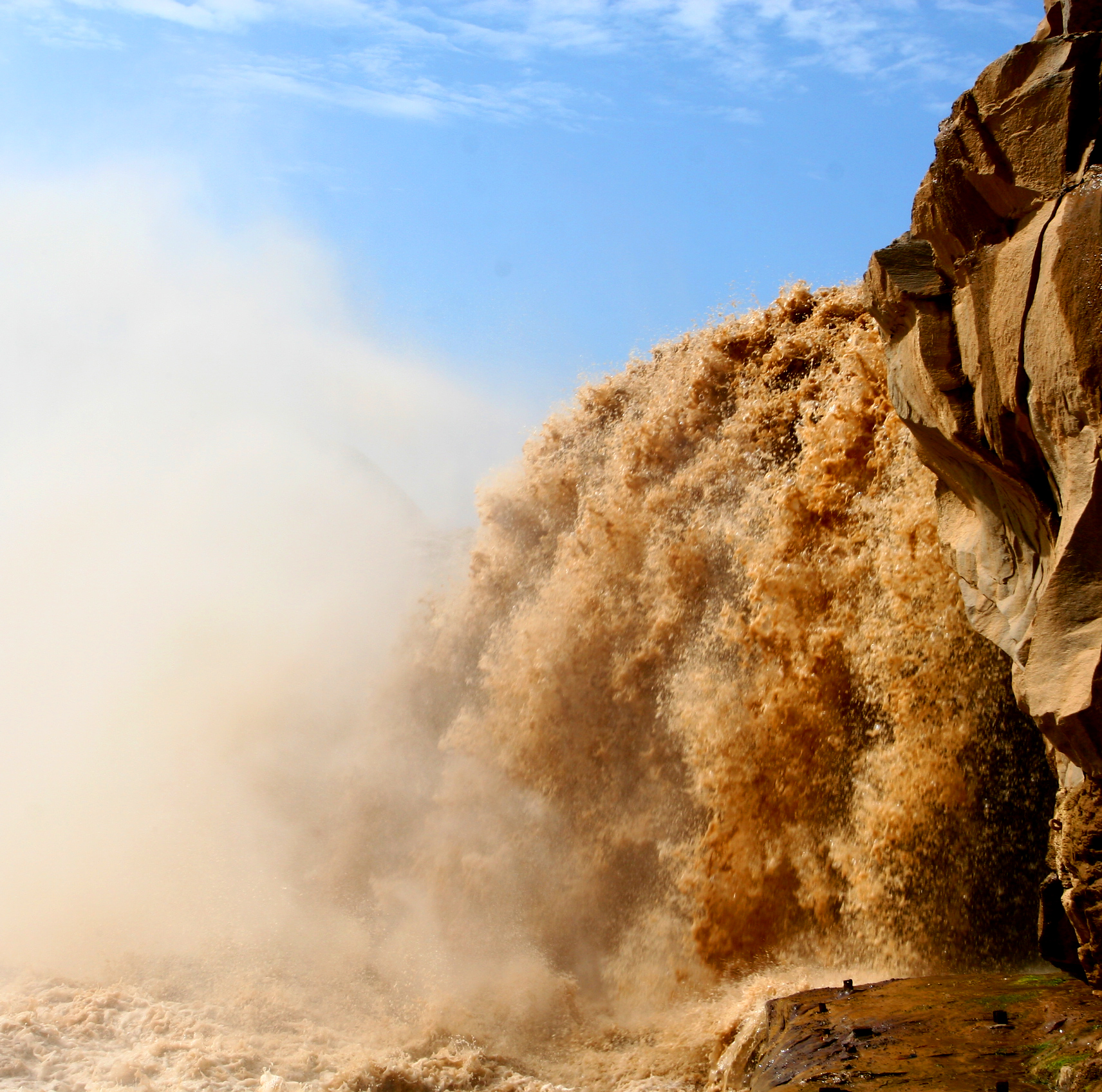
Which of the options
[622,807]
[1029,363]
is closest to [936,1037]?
[1029,363]

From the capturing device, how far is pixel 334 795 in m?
11.5

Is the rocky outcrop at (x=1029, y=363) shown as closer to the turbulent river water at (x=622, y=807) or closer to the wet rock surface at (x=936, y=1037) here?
the wet rock surface at (x=936, y=1037)

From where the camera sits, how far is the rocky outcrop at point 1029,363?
140 inches

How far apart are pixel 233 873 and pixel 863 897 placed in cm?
640

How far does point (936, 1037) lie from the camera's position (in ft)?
14.8

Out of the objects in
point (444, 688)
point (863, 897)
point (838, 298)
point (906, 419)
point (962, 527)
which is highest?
point (838, 298)

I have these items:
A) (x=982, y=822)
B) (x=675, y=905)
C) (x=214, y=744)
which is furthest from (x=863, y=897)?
(x=214, y=744)

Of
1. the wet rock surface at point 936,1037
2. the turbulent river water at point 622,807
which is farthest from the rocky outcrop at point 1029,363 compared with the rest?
the turbulent river water at point 622,807

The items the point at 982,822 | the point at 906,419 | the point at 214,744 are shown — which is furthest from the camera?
the point at 214,744

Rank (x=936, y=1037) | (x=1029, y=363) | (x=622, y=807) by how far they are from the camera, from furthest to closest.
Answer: (x=622, y=807), (x=936, y=1037), (x=1029, y=363)

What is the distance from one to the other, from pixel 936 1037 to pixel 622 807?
4.41 meters

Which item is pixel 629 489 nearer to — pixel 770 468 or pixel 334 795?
pixel 770 468

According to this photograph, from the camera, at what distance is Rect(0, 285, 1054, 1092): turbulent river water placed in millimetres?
6184

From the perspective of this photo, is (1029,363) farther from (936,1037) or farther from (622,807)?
(622,807)
